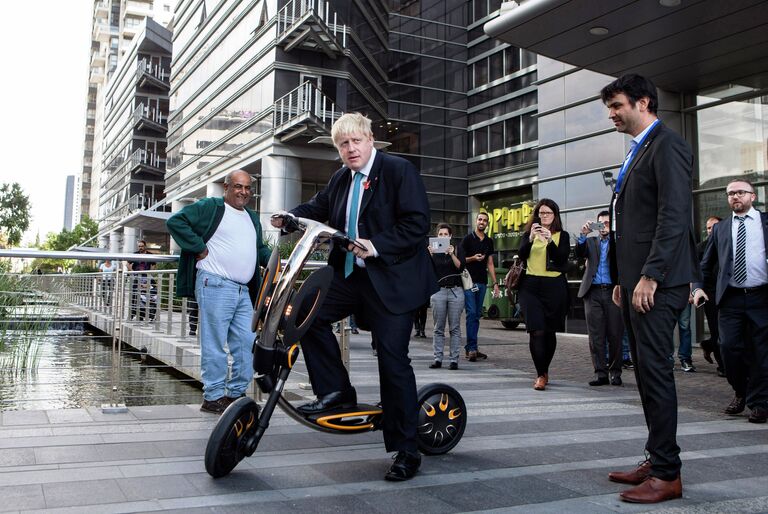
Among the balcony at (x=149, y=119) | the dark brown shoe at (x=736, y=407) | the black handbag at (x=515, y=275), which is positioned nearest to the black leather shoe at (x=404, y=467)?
the dark brown shoe at (x=736, y=407)

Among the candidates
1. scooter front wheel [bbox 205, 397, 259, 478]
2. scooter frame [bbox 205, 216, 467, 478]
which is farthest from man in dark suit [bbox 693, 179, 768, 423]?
scooter front wheel [bbox 205, 397, 259, 478]

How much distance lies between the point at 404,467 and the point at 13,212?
259 ft

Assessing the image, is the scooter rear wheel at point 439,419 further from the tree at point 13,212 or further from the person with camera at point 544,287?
the tree at point 13,212

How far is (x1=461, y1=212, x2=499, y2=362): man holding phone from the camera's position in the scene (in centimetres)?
1023

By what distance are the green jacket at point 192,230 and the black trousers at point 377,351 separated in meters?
1.94

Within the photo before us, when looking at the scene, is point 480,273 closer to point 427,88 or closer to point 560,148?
point 560,148

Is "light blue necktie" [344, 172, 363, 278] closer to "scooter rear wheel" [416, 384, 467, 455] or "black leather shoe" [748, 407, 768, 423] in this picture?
"scooter rear wheel" [416, 384, 467, 455]

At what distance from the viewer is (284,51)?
29594 mm

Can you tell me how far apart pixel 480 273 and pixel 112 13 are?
329 ft

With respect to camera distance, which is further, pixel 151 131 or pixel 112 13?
pixel 112 13

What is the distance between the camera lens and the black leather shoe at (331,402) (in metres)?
3.62

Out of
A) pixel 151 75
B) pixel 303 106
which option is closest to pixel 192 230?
pixel 303 106

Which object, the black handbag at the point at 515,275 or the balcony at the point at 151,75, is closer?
the black handbag at the point at 515,275

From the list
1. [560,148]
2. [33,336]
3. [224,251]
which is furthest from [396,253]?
[560,148]
